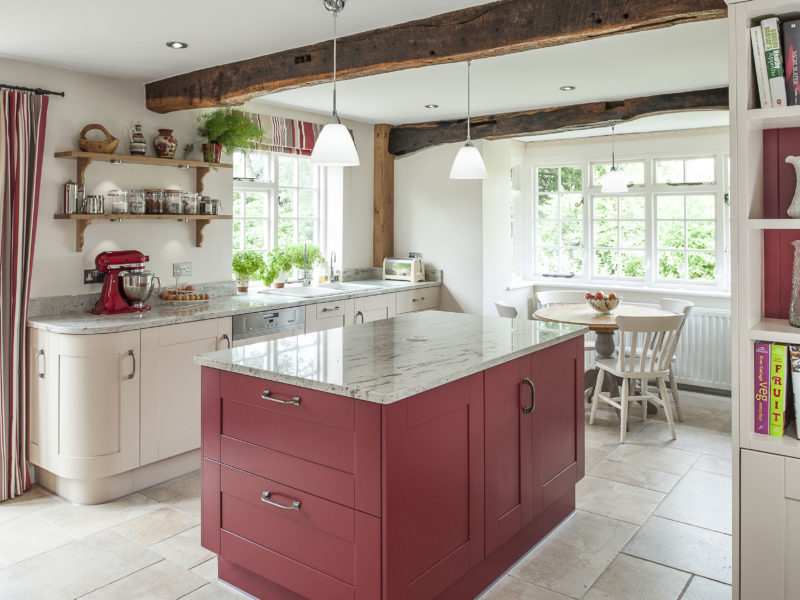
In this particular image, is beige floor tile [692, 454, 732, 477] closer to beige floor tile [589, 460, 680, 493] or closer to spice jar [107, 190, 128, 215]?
beige floor tile [589, 460, 680, 493]

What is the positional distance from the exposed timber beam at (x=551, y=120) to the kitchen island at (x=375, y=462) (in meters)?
2.62

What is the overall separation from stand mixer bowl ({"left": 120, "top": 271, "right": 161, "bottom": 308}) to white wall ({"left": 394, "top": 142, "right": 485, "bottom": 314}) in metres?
2.80

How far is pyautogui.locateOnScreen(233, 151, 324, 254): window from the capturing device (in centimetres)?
491

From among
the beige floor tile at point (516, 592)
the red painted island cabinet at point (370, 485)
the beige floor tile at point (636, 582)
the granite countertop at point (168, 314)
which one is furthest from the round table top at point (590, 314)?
the beige floor tile at point (516, 592)

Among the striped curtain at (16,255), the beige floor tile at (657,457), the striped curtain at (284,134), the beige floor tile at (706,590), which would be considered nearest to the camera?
the beige floor tile at (706,590)

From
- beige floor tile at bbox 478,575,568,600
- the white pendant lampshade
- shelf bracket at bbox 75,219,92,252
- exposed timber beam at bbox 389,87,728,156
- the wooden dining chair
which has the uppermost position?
exposed timber beam at bbox 389,87,728,156

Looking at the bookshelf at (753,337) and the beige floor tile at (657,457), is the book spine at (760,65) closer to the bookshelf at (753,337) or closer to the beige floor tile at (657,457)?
the bookshelf at (753,337)

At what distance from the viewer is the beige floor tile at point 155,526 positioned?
299cm

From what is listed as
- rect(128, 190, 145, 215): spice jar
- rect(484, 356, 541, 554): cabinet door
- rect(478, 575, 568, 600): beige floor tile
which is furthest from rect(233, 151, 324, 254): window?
rect(478, 575, 568, 600): beige floor tile

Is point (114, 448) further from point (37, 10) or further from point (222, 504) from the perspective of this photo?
point (37, 10)

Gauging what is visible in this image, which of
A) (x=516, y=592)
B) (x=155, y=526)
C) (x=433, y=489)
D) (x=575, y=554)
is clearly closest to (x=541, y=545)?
(x=575, y=554)

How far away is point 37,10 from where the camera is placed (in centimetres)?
274

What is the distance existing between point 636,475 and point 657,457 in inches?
15.1

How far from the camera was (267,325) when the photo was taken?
163 inches
